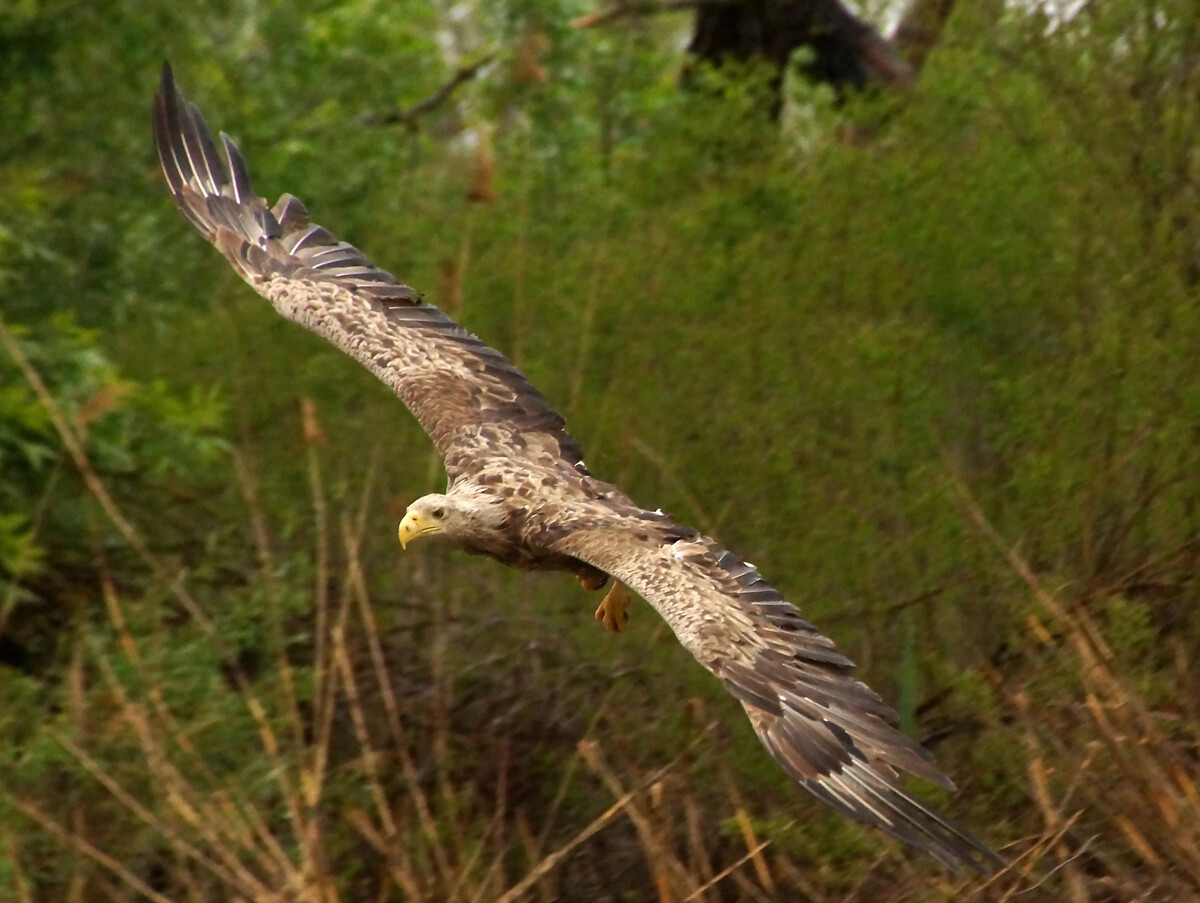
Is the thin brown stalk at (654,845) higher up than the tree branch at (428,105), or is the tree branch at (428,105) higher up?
the tree branch at (428,105)

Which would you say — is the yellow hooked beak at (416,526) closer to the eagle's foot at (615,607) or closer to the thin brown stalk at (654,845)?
the eagle's foot at (615,607)

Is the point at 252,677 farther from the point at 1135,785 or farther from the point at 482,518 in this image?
the point at 1135,785

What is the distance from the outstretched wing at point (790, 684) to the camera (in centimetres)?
637

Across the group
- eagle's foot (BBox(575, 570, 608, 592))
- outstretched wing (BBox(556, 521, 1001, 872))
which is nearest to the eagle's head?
eagle's foot (BBox(575, 570, 608, 592))

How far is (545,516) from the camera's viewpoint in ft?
26.5

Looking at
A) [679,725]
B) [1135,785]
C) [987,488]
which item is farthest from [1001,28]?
[1135,785]

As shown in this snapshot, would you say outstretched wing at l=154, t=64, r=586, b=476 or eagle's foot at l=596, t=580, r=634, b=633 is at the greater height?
outstretched wing at l=154, t=64, r=586, b=476

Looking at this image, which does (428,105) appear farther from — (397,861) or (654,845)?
(654,845)

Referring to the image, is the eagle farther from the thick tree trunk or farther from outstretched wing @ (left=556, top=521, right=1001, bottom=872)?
the thick tree trunk

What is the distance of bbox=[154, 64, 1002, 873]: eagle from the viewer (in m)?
6.60

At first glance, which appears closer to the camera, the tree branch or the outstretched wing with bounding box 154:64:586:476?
the outstretched wing with bounding box 154:64:586:476

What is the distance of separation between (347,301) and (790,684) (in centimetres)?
339

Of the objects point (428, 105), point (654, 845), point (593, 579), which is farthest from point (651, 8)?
point (654, 845)

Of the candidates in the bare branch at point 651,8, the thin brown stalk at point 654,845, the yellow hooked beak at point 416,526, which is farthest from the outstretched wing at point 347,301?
the bare branch at point 651,8
